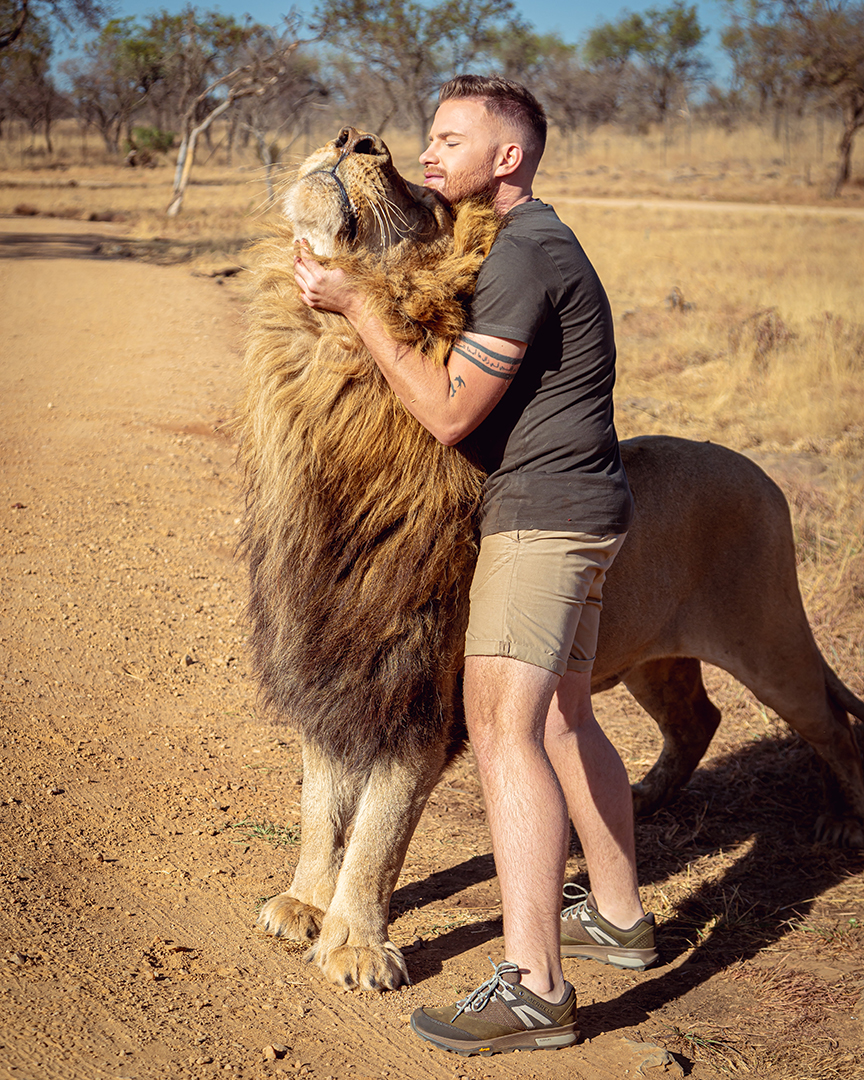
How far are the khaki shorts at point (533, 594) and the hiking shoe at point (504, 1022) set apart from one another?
2.39 ft

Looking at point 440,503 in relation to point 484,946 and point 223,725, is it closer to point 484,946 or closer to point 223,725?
point 484,946

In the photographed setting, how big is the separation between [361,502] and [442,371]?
0.41m

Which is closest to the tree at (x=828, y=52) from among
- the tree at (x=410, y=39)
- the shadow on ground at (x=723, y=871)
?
the tree at (x=410, y=39)

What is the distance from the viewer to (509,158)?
263 cm

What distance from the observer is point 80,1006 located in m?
2.38

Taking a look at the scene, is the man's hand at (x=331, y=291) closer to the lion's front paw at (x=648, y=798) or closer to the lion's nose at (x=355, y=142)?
the lion's nose at (x=355, y=142)

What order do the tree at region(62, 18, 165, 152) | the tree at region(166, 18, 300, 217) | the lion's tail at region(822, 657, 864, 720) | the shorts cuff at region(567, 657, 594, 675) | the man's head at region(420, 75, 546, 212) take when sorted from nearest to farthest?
the man's head at region(420, 75, 546, 212), the shorts cuff at region(567, 657, 594, 675), the lion's tail at region(822, 657, 864, 720), the tree at region(166, 18, 300, 217), the tree at region(62, 18, 165, 152)

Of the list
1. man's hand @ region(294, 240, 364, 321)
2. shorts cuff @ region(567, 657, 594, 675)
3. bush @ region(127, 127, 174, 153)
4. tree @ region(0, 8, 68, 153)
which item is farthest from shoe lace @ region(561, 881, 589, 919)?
bush @ region(127, 127, 174, 153)

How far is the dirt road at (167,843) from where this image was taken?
2.42 metres

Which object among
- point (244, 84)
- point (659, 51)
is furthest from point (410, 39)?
point (659, 51)

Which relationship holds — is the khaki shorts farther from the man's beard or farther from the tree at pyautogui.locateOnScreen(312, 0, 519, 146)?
the tree at pyautogui.locateOnScreen(312, 0, 519, 146)

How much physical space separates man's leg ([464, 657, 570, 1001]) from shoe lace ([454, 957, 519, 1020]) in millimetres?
21

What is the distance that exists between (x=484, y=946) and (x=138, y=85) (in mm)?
42048

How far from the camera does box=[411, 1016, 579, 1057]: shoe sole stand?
95.6 inches
